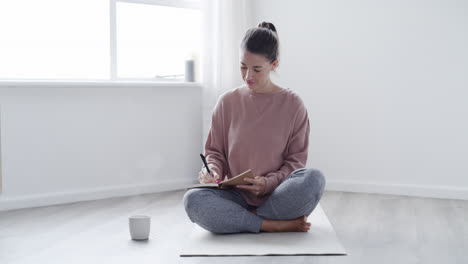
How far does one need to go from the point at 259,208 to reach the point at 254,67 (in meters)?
0.61

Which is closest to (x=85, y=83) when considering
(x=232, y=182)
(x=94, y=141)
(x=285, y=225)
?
(x=94, y=141)

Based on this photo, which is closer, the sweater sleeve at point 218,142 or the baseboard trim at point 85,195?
the sweater sleeve at point 218,142

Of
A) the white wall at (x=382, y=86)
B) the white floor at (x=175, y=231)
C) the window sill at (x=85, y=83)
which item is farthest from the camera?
the white wall at (x=382, y=86)

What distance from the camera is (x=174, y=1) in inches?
156

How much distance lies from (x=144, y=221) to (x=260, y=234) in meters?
0.49

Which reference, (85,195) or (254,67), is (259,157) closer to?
(254,67)

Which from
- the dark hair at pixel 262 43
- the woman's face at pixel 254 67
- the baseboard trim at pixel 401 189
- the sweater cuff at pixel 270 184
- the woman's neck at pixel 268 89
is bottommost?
the baseboard trim at pixel 401 189

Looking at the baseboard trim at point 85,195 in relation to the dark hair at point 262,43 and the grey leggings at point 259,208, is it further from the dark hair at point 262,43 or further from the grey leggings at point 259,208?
the dark hair at point 262,43

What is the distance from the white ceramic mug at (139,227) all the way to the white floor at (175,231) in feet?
0.13

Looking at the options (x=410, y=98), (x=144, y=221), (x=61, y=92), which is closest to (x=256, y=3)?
(x=410, y=98)

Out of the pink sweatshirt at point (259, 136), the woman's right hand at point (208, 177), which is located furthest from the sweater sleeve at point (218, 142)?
the woman's right hand at point (208, 177)

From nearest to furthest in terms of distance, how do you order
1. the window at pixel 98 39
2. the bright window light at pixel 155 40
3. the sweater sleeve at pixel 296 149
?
1. the sweater sleeve at pixel 296 149
2. the window at pixel 98 39
3. the bright window light at pixel 155 40

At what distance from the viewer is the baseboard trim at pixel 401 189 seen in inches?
146

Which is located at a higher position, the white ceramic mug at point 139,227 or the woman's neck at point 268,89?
the woman's neck at point 268,89
